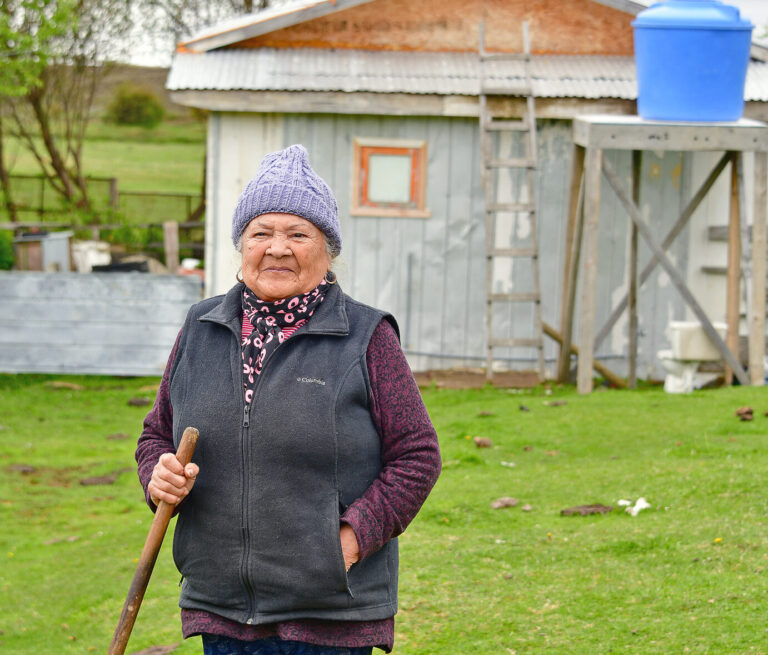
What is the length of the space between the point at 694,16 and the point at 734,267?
245 centimetres

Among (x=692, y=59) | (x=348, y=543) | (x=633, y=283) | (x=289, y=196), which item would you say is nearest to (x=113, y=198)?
(x=633, y=283)

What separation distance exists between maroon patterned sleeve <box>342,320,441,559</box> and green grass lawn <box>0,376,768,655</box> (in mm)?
2172

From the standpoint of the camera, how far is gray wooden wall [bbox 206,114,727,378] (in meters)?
11.9

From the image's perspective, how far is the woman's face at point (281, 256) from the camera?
9.86 ft

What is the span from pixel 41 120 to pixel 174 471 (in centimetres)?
2030

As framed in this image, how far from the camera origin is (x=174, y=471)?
2.83m

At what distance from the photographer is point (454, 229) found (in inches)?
474

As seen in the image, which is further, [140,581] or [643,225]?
[643,225]

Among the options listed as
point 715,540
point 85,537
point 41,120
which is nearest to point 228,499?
point 715,540

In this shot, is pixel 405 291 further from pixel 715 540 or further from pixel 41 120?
pixel 41 120

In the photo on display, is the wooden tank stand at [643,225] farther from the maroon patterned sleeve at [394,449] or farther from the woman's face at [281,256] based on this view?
the maroon patterned sleeve at [394,449]

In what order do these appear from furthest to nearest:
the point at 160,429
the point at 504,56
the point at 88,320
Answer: the point at 88,320
the point at 504,56
the point at 160,429

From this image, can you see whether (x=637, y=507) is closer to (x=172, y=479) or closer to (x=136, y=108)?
(x=172, y=479)

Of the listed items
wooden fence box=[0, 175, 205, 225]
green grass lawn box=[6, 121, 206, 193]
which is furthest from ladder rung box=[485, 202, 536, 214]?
green grass lawn box=[6, 121, 206, 193]
